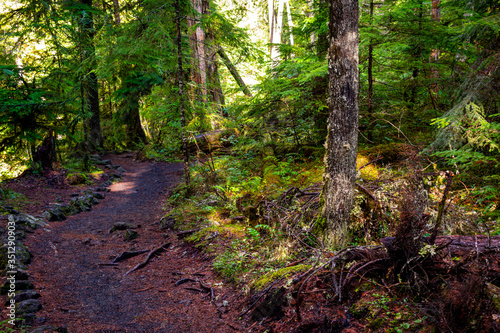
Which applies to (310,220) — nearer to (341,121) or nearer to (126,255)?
(341,121)

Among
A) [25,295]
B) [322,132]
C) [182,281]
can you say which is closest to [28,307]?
[25,295]

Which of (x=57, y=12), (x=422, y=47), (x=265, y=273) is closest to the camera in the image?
(x=265, y=273)

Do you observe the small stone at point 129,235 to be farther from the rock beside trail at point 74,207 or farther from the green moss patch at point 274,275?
Result: the green moss patch at point 274,275

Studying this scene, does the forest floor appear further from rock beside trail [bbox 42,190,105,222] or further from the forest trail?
rock beside trail [bbox 42,190,105,222]

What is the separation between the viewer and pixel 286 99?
30.3ft

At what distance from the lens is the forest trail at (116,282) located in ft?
14.5

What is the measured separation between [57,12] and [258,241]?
16.8m

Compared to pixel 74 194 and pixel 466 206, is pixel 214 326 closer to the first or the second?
pixel 466 206

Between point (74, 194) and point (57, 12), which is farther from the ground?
point (57, 12)

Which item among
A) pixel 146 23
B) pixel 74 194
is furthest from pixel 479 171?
pixel 74 194

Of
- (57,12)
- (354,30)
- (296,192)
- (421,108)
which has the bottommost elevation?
(296,192)

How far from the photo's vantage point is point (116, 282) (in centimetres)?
580

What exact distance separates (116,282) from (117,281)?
0.05 metres

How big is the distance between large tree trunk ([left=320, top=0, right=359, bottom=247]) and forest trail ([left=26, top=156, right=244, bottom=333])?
2.29 metres
